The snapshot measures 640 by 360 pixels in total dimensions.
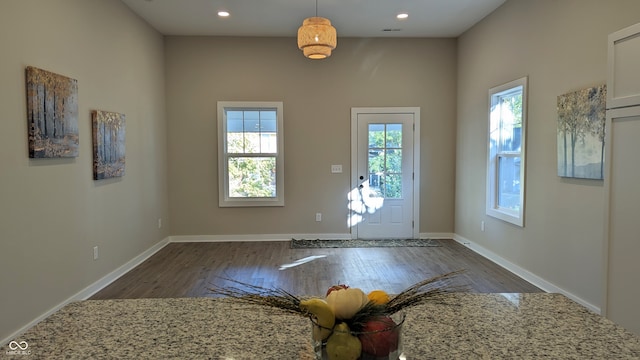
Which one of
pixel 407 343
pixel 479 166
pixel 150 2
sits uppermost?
pixel 150 2

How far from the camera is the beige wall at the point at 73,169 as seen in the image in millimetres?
2847

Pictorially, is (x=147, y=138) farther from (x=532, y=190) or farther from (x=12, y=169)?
(x=532, y=190)

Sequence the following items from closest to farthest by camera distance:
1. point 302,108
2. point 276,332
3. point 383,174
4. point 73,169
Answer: point 276,332
point 73,169
point 302,108
point 383,174

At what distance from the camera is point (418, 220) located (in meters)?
6.43

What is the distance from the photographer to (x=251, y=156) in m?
6.27

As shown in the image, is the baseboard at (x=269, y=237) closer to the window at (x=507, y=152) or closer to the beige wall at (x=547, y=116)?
the beige wall at (x=547, y=116)

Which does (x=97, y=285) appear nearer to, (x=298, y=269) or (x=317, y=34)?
(x=298, y=269)

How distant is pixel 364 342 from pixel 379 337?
32 millimetres

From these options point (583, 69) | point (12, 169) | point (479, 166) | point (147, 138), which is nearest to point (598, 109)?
point (583, 69)

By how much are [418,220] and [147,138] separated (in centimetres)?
418

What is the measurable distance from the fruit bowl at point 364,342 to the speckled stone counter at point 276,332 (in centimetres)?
11

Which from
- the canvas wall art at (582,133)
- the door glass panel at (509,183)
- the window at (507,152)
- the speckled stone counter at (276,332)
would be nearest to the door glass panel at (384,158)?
the window at (507,152)

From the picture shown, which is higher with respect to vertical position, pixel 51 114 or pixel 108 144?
pixel 51 114

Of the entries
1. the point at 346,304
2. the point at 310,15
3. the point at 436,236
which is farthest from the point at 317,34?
the point at 436,236
